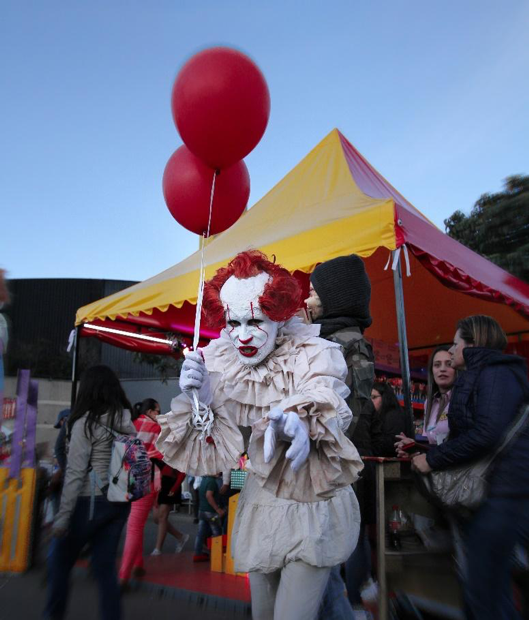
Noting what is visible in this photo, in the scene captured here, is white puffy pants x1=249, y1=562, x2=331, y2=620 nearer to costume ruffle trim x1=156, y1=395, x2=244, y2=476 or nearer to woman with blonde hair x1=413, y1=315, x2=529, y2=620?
costume ruffle trim x1=156, y1=395, x2=244, y2=476

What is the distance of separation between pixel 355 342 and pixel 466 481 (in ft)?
2.51

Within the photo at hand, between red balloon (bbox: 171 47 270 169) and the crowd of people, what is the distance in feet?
3.49

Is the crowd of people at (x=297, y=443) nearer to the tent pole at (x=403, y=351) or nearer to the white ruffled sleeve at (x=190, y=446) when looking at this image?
the white ruffled sleeve at (x=190, y=446)

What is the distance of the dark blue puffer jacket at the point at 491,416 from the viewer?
2104 millimetres

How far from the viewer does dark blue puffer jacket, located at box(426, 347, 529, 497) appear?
2104mm

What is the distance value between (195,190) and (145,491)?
1981 mm

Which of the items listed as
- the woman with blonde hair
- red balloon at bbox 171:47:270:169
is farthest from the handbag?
red balloon at bbox 171:47:270:169

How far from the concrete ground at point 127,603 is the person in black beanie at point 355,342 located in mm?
1303

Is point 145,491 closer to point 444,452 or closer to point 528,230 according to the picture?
point 444,452

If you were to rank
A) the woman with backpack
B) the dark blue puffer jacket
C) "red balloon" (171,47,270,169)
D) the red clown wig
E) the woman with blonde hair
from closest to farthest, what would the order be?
the red clown wig
the woman with blonde hair
the dark blue puffer jacket
the woman with backpack
"red balloon" (171,47,270,169)

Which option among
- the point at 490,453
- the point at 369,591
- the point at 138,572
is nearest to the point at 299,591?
the point at 490,453

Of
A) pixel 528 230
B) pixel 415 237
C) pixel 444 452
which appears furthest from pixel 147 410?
pixel 528 230

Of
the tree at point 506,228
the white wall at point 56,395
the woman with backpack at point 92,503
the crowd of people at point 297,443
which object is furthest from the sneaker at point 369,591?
the white wall at point 56,395

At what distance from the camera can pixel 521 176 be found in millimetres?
10516
